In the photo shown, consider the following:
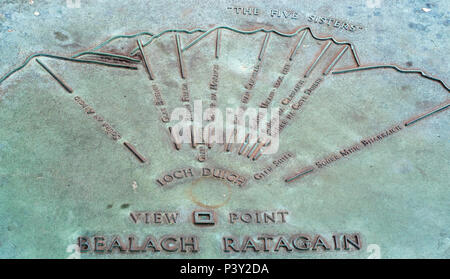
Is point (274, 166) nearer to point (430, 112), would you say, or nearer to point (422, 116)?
point (422, 116)

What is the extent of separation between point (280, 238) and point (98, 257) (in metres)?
1.38

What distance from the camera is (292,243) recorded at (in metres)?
4.40

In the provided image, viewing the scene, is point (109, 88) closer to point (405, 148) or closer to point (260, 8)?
point (260, 8)

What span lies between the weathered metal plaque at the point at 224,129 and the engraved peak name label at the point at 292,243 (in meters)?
0.01

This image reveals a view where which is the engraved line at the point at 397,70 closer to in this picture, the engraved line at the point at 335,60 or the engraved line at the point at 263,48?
the engraved line at the point at 335,60

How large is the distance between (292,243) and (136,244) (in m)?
1.19

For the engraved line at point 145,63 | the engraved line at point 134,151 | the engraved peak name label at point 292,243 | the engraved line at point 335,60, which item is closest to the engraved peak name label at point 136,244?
the engraved peak name label at point 292,243

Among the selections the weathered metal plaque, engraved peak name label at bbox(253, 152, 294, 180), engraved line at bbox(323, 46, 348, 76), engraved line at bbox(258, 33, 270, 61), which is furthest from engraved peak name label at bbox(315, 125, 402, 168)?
engraved line at bbox(258, 33, 270, 61)

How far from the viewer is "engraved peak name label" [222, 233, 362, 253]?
436 cm

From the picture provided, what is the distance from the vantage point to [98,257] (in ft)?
13.7

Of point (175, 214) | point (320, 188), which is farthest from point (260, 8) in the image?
point (175, 214)

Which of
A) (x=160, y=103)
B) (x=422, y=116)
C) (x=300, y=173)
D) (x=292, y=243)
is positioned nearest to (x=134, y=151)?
(x=160, y=103)

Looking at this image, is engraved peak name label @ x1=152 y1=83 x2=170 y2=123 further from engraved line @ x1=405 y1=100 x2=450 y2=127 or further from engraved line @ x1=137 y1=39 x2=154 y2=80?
engraved line @ x1=405 y1=100 x2=450 y2=127
